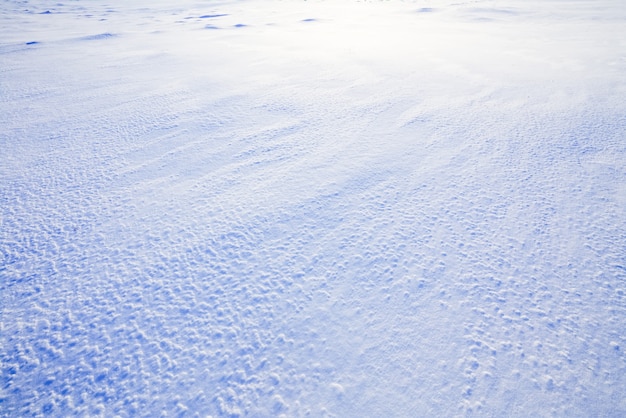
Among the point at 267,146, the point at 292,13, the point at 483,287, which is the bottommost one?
the point at 483,287

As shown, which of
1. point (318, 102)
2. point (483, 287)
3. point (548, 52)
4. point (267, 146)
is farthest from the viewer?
point (548, 52)

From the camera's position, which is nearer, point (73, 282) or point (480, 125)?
point (73, 282)

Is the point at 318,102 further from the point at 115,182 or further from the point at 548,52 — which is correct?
the point at 548,52

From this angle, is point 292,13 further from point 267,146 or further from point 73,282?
point 73,282

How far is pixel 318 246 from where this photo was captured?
192 centimetres

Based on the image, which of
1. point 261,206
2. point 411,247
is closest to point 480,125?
point 411,247

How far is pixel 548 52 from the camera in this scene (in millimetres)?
5109

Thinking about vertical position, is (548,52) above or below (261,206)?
above

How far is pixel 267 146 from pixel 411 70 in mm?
2642

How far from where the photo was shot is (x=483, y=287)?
5.48 feet

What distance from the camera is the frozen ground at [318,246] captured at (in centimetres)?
135

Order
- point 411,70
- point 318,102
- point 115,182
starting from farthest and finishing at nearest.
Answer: point 411,70
point 318,102
point 115,182

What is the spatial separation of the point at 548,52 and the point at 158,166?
18.7ft

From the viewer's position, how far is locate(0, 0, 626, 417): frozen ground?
135 centimetres
